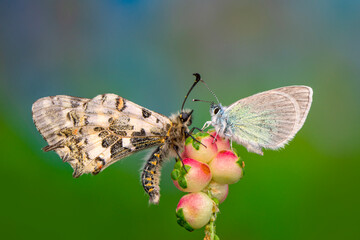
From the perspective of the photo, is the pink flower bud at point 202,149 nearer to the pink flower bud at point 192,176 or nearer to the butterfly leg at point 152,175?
the pink flower bud at point 192,176

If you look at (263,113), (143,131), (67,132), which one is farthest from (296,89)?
(67,132)

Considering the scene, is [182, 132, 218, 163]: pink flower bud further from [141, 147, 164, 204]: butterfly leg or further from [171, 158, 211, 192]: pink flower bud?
[141, 147, 164, 204]: butterfly leg

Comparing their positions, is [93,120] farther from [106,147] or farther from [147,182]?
[147,182]

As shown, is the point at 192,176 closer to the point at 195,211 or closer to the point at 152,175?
the point at 195,211

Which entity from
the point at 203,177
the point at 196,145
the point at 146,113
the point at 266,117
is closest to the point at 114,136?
the point at 146,113

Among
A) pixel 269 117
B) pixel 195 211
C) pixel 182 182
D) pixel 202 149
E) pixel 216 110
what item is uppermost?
pixel 216 110

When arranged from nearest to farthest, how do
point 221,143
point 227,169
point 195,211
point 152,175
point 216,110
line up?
1. point 195,211
2. point 227,169
3. point 221,143
4. point 152,175
5. point 216,110

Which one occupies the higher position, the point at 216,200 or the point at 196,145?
the point at 196,145

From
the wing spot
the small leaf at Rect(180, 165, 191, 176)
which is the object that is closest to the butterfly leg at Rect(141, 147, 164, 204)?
the wing spot
